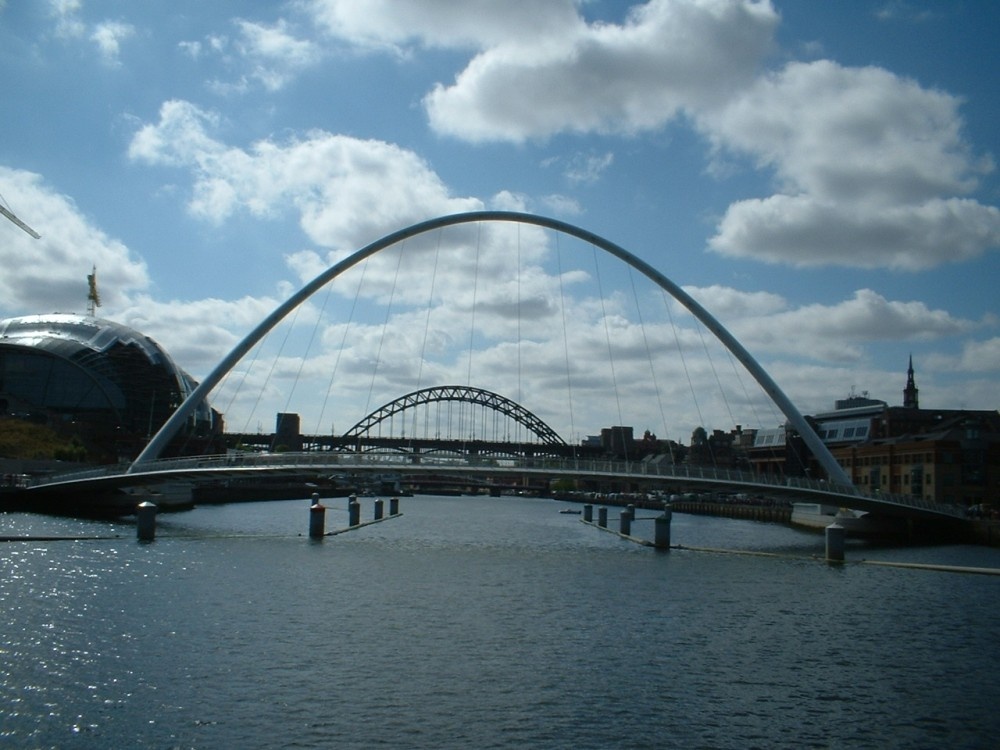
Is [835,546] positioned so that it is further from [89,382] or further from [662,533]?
[89,382]

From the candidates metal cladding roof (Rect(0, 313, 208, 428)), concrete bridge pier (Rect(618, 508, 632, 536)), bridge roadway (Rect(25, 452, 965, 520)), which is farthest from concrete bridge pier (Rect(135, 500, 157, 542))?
metal cladding roof (Rect(0, 313, 208, 428))

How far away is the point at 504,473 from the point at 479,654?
33.5 metres

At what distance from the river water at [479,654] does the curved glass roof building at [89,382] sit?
276 ft

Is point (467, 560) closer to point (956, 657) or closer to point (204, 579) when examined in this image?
point (204, 579)

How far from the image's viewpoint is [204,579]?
1405 inches

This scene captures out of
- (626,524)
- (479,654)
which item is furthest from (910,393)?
(479,654)

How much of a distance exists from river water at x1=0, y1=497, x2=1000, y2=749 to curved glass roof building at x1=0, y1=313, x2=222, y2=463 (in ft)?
276

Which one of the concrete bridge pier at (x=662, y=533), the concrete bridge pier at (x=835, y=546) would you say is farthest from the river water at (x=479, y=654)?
the concrete bridge pier at (x=662, y=533)

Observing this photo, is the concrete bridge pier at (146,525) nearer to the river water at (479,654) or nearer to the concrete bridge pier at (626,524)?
the river water at (479,654)

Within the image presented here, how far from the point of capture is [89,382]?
12838 centimetres

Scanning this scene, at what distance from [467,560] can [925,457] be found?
56435mm

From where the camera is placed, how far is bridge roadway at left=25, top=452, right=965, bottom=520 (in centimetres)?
5591

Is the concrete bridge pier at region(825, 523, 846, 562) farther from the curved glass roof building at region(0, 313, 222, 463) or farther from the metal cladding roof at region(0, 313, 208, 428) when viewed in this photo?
the metal cladding roof at region(0, 313, 208, 428)

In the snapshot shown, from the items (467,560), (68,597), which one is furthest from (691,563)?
(68,597)
